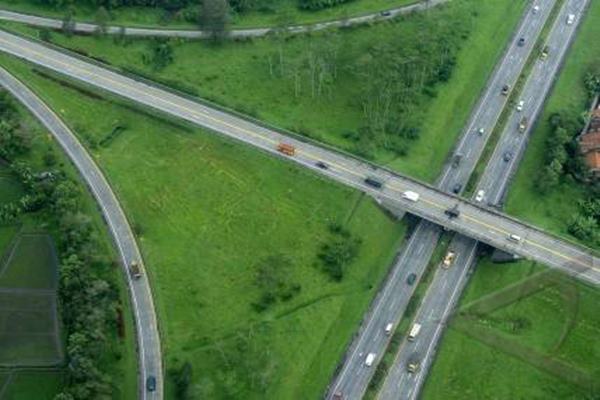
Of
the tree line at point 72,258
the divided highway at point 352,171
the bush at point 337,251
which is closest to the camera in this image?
the tree line at point 72,258

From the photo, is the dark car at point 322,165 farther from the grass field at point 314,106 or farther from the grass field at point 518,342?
the grass field at point 518,342

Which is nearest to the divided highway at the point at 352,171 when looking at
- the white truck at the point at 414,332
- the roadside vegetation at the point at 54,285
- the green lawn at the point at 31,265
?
the white truck at the point at 414,332

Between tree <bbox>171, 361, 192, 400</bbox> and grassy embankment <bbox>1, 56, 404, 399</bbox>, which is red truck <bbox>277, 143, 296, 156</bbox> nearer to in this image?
grassy embankment <bbox>1, 56, 404, 399</bbox>

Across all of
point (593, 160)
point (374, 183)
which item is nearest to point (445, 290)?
point (374, 183)

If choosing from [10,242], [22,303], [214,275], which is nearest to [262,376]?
[214,275]

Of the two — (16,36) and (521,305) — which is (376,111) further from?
(16,36)

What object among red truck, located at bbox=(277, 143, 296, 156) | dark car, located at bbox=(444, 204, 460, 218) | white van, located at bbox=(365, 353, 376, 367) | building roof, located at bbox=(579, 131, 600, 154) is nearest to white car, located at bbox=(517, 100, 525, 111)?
building roof, located at bbox=(579, 131, 600, 154)
